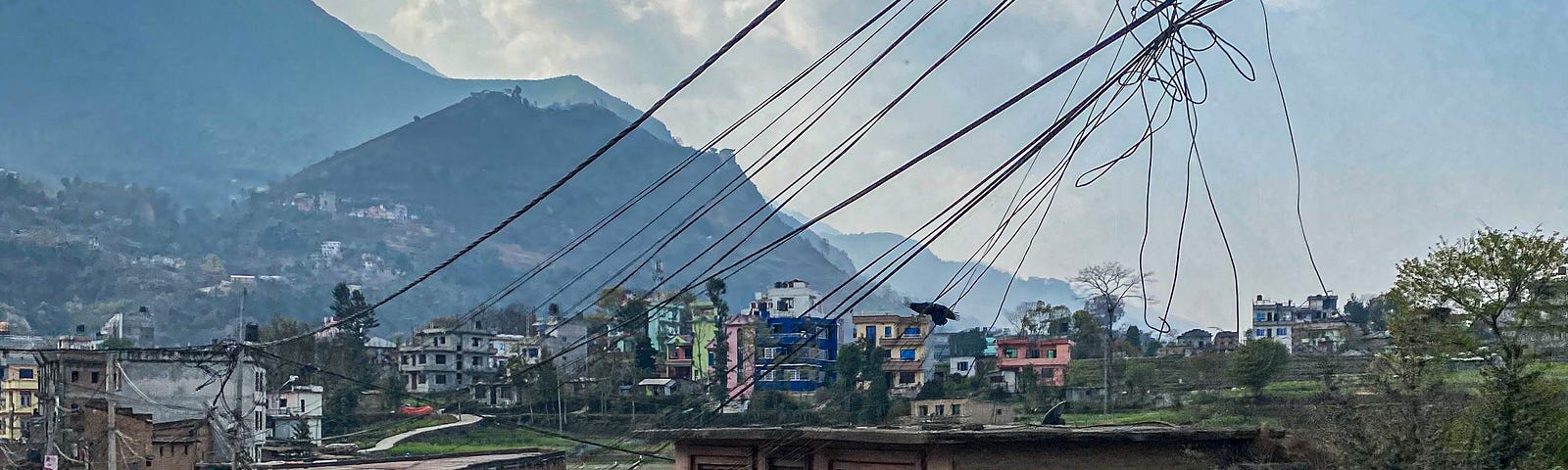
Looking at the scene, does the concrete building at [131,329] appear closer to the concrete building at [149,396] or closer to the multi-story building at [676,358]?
the multi-story building at [676,358]

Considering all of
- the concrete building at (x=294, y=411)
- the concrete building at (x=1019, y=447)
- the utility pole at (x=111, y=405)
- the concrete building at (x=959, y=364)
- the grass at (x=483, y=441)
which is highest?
the concrete building at (x=1019, y=447)

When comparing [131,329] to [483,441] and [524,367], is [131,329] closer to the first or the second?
[483,441]

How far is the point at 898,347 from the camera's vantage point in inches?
2055

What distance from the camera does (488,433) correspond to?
1987 inches

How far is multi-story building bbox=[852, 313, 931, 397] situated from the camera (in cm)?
4935

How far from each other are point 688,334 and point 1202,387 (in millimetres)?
26427

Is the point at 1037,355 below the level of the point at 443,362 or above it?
above

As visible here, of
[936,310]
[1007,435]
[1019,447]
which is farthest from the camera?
[1019,447]

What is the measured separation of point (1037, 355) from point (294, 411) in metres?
26.8

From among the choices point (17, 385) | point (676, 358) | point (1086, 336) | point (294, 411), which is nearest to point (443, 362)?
point (676, 358)

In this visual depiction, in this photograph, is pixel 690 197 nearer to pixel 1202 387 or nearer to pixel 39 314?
pixel 39 314

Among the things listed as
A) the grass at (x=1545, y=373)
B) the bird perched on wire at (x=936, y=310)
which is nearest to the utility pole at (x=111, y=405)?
the bird perched on wire at (x=936, y=310)

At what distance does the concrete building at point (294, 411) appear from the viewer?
146 feet

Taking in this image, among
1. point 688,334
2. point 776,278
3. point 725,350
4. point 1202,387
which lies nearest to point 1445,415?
point 1202,387
